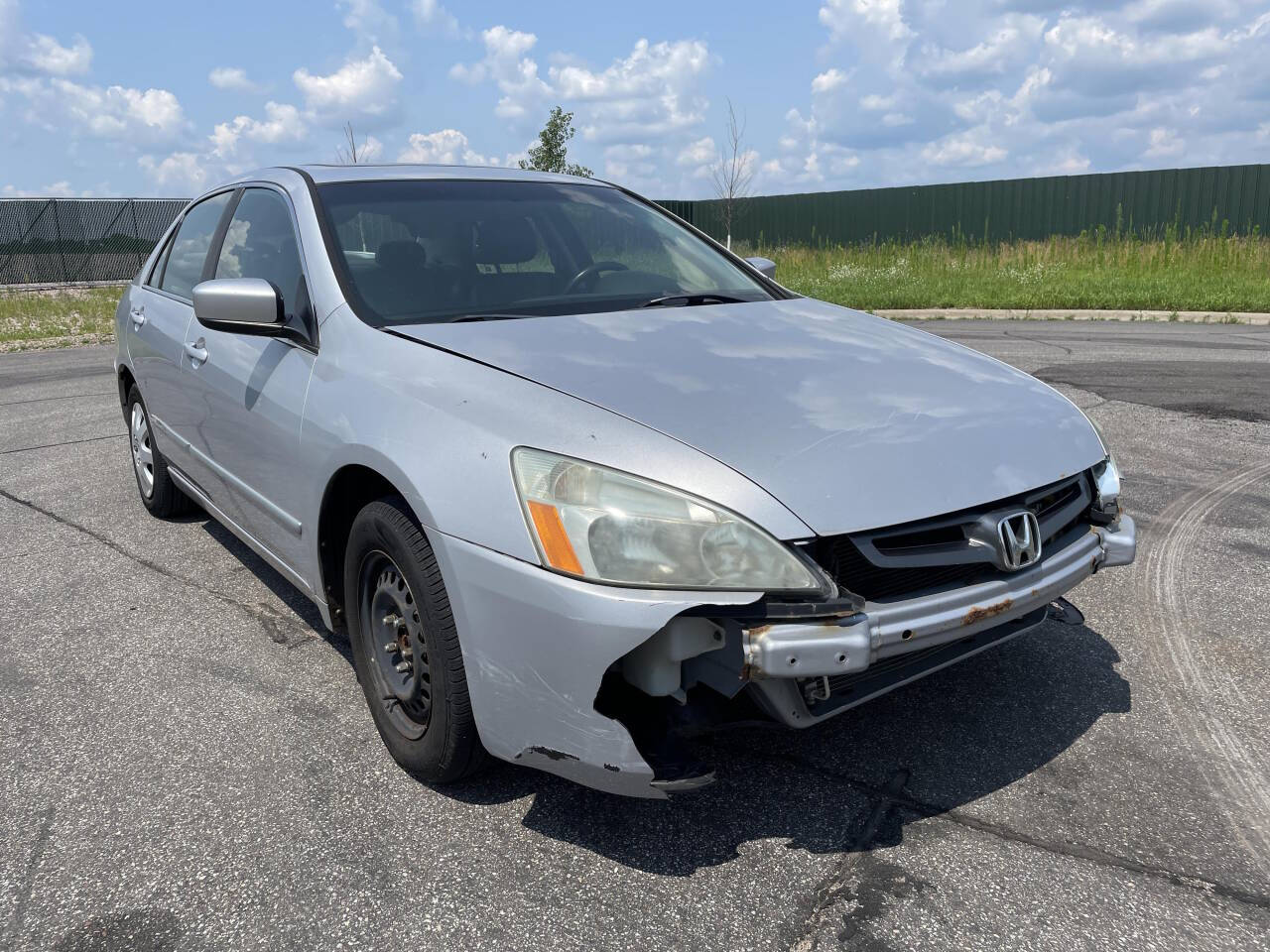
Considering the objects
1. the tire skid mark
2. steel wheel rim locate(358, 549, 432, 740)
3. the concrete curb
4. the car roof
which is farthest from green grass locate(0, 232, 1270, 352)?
steel wheel rim locate(358, 549, 432, 740)

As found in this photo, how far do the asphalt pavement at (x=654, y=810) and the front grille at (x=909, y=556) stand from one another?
61cm

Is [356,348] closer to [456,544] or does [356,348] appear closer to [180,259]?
[456,544]

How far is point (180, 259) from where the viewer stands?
188 inches

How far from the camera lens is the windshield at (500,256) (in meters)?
3.19

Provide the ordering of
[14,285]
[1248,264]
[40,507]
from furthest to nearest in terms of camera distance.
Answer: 1. [14,285]
2. [1248,264]
3. [40,507]

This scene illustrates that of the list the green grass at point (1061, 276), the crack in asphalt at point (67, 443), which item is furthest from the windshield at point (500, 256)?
the green grass at point (1061, 276)

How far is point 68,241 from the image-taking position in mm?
34594

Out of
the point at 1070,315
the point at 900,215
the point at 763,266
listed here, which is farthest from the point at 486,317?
the point at 900,215

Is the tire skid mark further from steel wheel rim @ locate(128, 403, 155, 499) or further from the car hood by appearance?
steel wheel rim @ locate(128, 403, 155, 499)

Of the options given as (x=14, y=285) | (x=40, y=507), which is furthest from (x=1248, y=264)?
(x=14, y=285)

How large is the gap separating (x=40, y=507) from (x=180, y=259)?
1.76 meters

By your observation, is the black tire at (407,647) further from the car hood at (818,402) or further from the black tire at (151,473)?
the black tire at (151,473)

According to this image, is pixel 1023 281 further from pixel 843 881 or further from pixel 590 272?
pixel 843 881

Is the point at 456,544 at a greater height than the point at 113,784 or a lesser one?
greater
